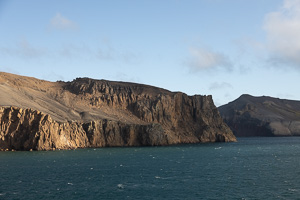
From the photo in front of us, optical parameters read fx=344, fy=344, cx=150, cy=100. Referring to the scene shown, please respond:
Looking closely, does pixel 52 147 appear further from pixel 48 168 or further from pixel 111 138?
pixel 48 168

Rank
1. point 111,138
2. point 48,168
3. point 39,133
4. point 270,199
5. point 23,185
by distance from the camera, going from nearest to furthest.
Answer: point 270,199 < point 23,185 < point 48,168 < point 39,133 < point 111,138

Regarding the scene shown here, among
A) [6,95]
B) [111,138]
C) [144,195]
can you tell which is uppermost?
[6,95]

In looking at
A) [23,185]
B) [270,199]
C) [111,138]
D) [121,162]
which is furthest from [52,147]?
[270,199]

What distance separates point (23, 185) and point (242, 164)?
6633 cm

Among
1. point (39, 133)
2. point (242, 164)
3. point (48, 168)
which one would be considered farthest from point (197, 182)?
point (39, 133)

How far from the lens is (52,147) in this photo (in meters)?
150

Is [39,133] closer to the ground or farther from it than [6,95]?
closer to the ground

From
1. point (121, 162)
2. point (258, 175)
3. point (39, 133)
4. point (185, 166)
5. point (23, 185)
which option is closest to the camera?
point (23, 185)

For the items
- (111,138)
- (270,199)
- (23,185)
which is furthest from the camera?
(111,138)

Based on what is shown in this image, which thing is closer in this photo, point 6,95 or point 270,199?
point 270,199

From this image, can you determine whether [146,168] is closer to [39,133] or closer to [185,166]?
[185,166]

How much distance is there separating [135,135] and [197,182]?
112 m

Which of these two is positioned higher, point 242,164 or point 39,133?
point 39,133

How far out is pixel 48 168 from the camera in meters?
96.4
